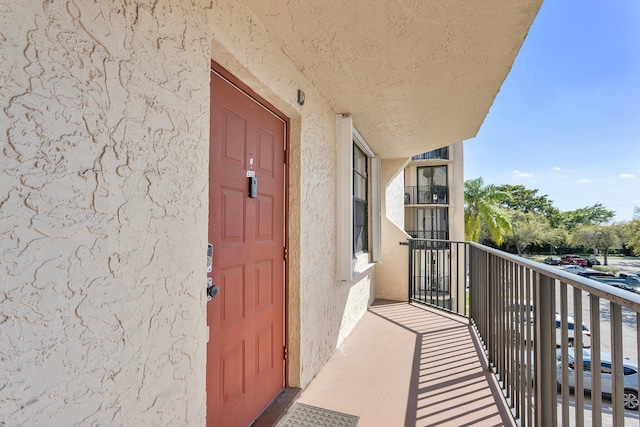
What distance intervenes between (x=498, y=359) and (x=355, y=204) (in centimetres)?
251

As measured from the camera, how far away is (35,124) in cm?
81

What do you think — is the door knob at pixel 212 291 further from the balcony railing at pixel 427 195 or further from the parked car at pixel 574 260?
the parked car at pixel 574 260

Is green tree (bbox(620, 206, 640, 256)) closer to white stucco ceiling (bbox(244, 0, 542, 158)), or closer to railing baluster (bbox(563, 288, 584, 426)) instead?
white stucco ceiling (bbox(244, 0, 542, 158))

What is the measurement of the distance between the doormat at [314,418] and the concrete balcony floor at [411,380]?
0.21 ft

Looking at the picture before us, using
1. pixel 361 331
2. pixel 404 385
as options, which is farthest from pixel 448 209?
pixel 404 385

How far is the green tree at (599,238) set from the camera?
25.7 m

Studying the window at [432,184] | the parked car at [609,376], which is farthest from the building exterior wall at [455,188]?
the parked car at [609,376]

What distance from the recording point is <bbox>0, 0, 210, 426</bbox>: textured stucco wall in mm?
786

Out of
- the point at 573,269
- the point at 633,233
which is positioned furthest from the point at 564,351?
the point at 633,233

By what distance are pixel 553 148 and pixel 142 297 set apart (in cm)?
6338

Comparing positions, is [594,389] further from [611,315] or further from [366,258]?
[366,258]

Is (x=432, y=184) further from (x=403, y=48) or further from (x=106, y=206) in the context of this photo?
(x=106, y=206)

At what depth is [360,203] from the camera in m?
4.74

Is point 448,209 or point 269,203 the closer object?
point 269,203
